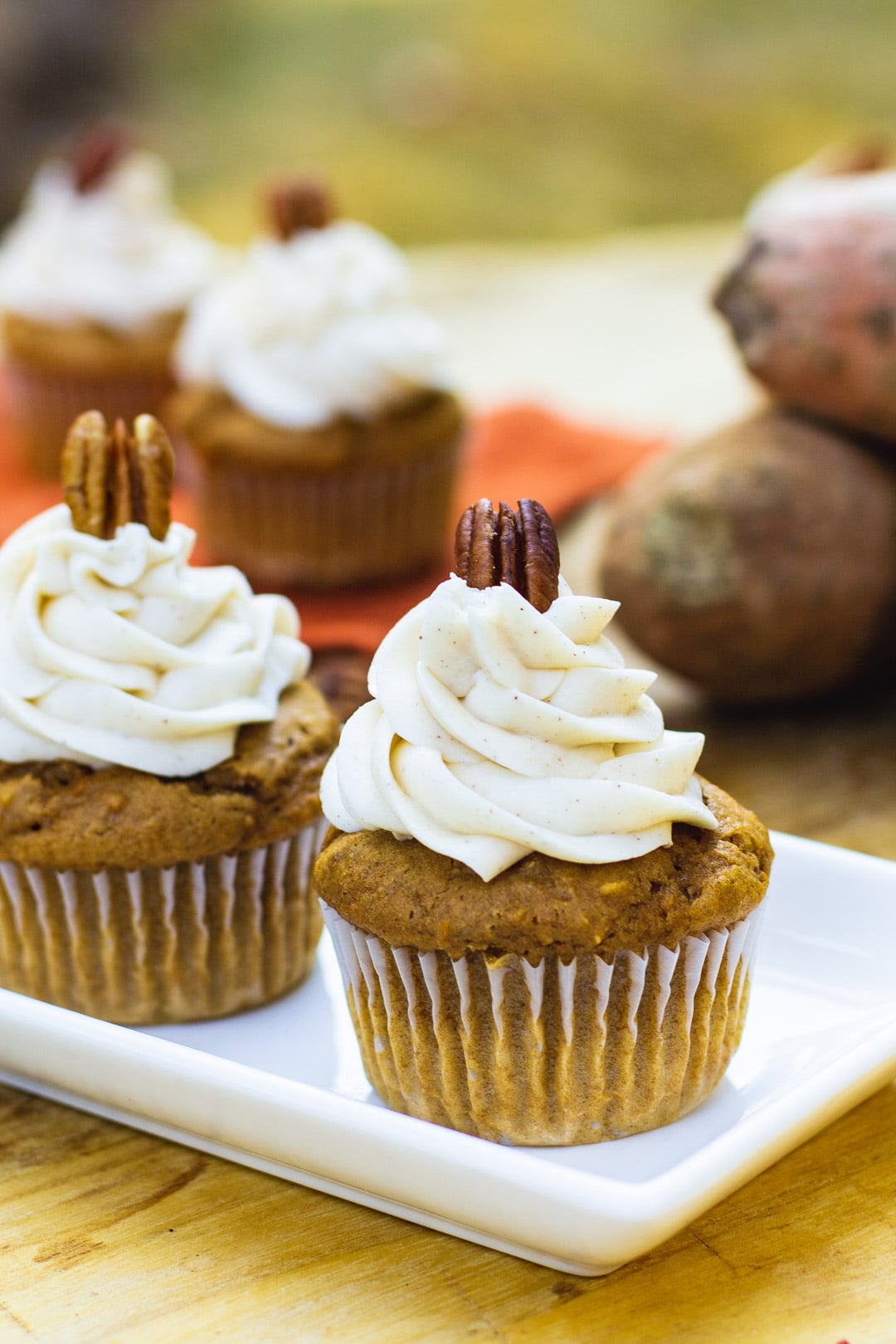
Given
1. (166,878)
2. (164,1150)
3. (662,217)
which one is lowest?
(662,217)

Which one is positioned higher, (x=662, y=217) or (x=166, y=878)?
(x=166, y=878)

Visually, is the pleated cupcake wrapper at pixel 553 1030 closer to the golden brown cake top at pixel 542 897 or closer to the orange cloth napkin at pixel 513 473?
the golden brown cake top at pixel 542 897

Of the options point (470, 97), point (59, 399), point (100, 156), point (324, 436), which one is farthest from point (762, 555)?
point (470, 97)

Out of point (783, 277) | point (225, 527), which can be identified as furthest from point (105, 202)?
point (783, 277)

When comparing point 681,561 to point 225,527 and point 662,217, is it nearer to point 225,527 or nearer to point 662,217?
point 225,527

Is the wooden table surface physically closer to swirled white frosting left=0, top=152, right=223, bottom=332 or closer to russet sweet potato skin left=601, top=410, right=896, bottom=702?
russet sweet potato skin left=601, top=410, right=896, bottom=702

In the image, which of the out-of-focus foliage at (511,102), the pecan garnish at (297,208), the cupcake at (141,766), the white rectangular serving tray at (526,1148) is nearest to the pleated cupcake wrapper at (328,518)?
the pecan garnish at (297,208)

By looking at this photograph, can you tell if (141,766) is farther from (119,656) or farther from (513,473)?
(513,473)
